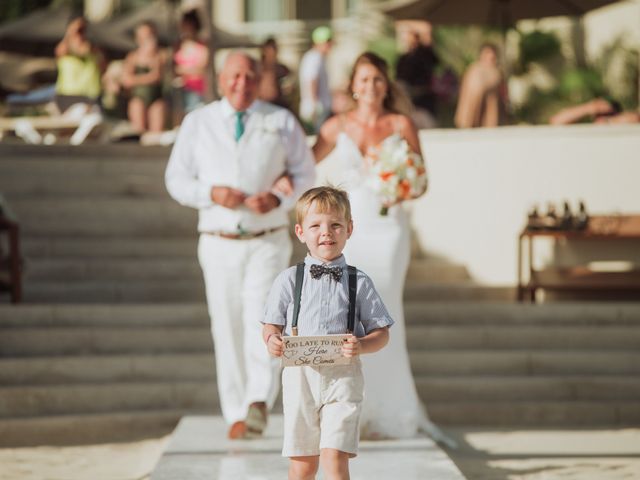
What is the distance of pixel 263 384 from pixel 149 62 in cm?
903

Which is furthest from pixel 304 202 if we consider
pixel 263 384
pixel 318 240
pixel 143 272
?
pixel 143 272

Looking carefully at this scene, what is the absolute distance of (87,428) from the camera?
10180 millimetres

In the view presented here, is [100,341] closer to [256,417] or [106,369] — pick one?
[106,369]

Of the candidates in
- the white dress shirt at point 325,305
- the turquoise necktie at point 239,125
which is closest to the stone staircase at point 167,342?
the turquoise necktie at point 239,125

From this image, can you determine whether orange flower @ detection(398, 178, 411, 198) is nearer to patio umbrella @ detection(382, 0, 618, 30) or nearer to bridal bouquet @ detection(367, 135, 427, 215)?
bridal bouquet @ detection(367, 135, 427, 215)

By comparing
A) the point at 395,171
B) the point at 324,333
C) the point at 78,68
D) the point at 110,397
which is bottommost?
the point at 110,397

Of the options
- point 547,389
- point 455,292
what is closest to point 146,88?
point 455,292

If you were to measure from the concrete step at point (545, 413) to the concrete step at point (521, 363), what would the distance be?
47 cm

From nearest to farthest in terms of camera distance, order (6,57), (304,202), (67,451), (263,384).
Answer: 1. (304,202)
2. (263,384)
3. (67,451)
4. (6,57)

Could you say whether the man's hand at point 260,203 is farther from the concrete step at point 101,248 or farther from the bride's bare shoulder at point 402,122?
the concrete step at point 101,248

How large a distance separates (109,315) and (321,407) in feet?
17.4

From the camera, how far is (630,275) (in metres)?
12.6

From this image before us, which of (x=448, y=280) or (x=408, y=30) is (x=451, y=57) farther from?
(x=448, y=280)

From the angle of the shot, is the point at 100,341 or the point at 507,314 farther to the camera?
the point at 507,314
